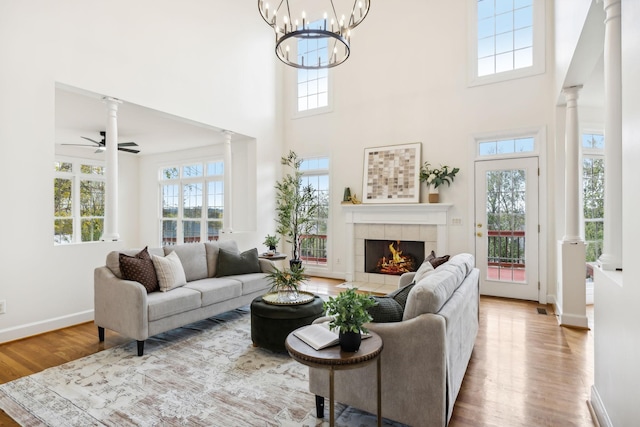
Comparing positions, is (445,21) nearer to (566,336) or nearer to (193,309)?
(566,336)

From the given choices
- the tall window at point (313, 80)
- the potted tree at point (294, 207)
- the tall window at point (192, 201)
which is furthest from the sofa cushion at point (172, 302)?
the tall window at point (313, 80)

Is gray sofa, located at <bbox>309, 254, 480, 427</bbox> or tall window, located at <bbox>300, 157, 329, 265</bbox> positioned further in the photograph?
tall window, located at <bbox>300, 157, 329, 265</bbox>

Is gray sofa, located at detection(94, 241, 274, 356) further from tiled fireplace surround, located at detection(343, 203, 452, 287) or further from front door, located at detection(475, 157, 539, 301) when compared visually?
front door, located at detection(475, 157, 539, 301)

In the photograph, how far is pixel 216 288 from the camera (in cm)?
390

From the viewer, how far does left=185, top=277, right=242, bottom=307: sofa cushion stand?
3781 millimetres

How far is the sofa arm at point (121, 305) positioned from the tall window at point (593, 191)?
5924 mm

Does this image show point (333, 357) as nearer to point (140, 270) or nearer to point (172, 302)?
point (172, 302)

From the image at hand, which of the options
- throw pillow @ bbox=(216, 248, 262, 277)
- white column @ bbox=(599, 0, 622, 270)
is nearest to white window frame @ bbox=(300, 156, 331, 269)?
throw pillow @ bbox=(216, 248, 262, 277)

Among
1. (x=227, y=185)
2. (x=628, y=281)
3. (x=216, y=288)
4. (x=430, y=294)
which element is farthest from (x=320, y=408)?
(x=227, y=185)

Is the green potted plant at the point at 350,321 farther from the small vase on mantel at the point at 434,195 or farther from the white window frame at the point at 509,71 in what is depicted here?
the white window frame at the point at 509,71

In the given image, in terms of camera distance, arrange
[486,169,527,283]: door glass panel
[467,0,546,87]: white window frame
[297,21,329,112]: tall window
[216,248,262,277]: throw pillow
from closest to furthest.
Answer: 1. [216,248,262,277]: throw pillow
2. [467,0,546,87]: white window frame
3. [486,169,527,283]: door glass panel
4. [297,21,329,112]: tall window

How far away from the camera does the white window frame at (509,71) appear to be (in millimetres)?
4980

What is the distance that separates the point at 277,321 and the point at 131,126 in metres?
5.20

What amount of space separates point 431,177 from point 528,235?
1666 mm
